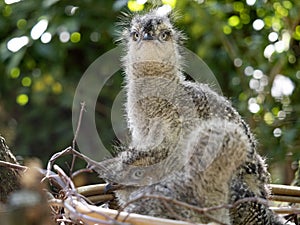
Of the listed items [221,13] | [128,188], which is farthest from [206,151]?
[221,13]

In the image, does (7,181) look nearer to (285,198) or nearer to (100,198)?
(100,198)

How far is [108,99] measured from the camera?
3.80m

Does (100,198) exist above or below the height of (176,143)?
below

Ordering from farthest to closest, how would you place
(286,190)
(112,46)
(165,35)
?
1. (112,46)
2. (165,35)
3. (286,190)

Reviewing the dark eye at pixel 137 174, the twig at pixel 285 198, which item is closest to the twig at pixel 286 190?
the twig at pixel 285 198

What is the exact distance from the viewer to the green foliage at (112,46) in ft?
9.81

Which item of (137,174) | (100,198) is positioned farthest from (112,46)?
A: (137,174)

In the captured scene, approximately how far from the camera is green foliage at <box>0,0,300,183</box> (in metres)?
2.99

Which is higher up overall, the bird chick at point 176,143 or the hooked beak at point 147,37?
the hooked beak at point 147,37

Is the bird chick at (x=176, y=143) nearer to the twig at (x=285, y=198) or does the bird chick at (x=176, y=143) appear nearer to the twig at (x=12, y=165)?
the twig at (x=285, y=198)

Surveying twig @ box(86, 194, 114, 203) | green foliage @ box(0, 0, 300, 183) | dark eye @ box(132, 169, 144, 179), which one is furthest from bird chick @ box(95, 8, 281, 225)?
green foliage @ box(0, 0, 300, 183)

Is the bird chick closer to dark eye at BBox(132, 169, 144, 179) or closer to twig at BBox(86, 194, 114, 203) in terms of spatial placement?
dark eye at BBox(132, 169, 144, 179)

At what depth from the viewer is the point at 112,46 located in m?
3.45

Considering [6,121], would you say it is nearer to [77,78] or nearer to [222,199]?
[77,78]
